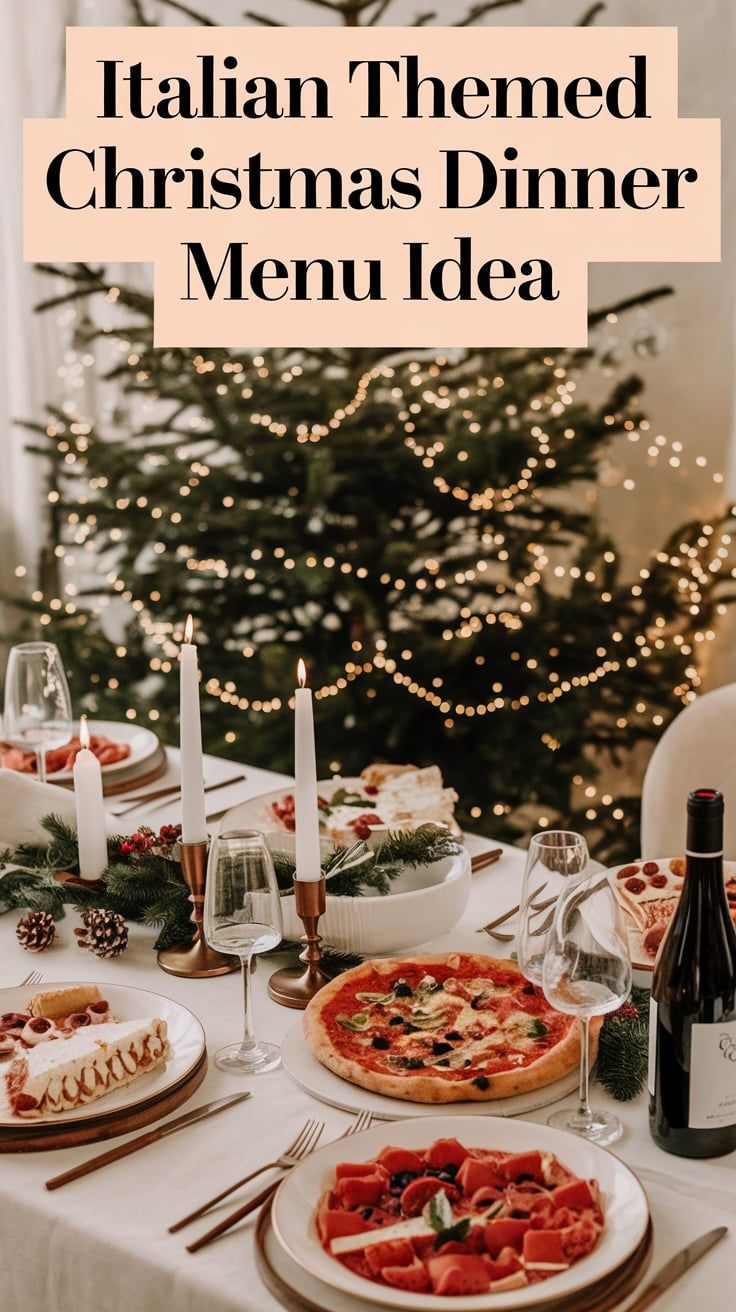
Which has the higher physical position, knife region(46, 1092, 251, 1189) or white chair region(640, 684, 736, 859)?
white chair region(640, 684, 736, 859)

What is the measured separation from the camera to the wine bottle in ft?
3.35

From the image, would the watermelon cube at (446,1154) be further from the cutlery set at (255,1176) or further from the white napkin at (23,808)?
the white napkin at (23,808)

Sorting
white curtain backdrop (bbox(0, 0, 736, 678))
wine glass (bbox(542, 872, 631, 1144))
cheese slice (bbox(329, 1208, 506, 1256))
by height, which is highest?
white curtain backdrop (bbox(0, 0, 736, 678))

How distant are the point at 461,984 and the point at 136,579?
2.25 meters

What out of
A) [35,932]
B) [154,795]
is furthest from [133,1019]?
[154,795]

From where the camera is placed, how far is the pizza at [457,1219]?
0.87 m

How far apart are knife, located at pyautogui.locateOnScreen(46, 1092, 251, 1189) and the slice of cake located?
6cm

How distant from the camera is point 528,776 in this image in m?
3.35

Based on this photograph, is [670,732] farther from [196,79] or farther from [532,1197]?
[196,79]

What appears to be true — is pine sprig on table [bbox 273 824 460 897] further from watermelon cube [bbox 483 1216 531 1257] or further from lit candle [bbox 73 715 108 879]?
watermelon cube [bbox 483 1216 531 1257]

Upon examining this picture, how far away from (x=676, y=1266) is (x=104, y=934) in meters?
0.76

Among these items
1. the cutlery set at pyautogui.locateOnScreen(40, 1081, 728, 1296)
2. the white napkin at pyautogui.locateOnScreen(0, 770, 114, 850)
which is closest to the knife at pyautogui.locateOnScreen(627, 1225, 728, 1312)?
the cutlery set at pyautogui.locateOnScreen(40, 1081, 728, 1296)

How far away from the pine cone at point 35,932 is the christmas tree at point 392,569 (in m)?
1.73

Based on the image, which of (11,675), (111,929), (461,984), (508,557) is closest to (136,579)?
(508,557)
